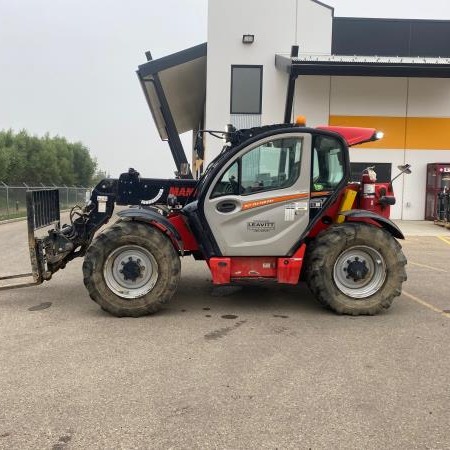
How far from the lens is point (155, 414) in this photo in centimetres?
345

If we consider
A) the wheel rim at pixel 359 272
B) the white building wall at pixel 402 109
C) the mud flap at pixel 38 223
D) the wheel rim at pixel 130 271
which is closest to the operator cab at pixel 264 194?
the wheel rim at pixel 359 272

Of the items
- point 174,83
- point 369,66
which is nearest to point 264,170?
point 369,66

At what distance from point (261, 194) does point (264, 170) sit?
306 mm

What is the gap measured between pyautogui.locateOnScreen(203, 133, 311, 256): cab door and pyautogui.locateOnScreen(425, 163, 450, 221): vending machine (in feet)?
44.7

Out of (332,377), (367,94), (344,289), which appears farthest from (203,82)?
(332,377)

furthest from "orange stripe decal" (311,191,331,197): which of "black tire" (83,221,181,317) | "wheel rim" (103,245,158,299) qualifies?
"wheel rim" (103,245,158,299)

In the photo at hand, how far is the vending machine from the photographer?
58.8ft

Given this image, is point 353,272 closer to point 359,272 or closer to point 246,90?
point 359,272

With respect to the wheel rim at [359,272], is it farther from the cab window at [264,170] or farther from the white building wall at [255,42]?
the white building wall at [255,42]

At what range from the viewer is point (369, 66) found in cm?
1688

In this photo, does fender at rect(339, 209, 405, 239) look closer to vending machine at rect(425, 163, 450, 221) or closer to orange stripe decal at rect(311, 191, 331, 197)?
orange stripe decal at rect(311, 191, 331, 197)

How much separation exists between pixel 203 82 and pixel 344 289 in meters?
18.9

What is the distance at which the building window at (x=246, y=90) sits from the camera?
18984 mm

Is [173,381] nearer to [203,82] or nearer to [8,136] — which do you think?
[203,82]
